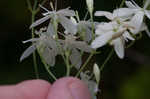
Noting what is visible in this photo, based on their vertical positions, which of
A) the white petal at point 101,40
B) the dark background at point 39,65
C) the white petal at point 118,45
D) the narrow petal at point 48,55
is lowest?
the dark background at point 39,65

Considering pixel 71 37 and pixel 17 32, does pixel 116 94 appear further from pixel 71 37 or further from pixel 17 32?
pixel 71 37

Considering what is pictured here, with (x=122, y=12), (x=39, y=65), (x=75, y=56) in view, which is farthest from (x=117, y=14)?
(x=39, y=65)

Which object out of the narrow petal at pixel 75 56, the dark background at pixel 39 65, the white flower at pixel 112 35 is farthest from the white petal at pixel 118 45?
the dark background at pixel 39 65

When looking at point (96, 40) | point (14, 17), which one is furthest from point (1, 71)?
point (96, 40)

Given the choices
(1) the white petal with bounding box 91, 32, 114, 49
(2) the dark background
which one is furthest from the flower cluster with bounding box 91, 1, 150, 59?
(2) the dark background

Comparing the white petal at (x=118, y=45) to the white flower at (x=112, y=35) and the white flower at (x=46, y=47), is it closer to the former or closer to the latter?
the white flower at (x=112, y=35)

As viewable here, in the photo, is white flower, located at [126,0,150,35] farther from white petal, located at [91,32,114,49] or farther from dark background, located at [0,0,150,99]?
dark background, located at [0,0,150,99]
